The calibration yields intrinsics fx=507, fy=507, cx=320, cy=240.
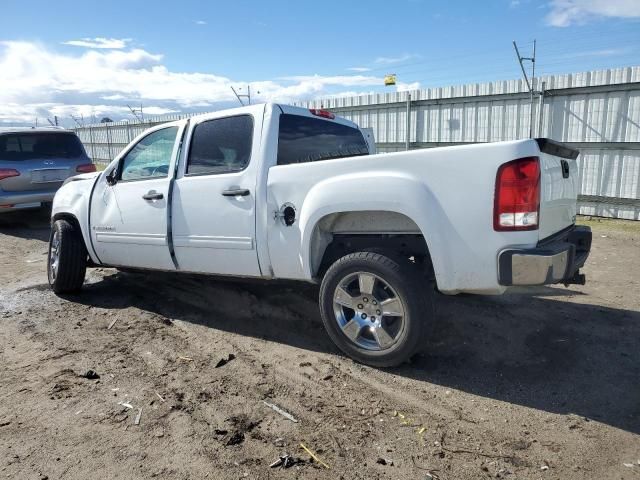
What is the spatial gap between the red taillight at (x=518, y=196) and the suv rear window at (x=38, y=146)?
8803 millimetres

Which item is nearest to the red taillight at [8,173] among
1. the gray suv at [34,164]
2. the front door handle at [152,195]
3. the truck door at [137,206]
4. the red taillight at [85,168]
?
the gray suv at [34,164]

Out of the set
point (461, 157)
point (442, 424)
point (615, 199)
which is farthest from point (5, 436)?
point (615, 199)

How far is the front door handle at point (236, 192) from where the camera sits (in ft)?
12.9

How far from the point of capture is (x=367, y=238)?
3730 millimetres

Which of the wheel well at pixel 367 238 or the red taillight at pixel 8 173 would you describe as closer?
the wheel well at pixel 367 238

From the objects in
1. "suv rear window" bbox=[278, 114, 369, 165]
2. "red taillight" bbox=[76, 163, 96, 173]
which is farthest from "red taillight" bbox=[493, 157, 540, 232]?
"red taillight" bbox=[76, 163, 96, 173]

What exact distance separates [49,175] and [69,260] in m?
4.70

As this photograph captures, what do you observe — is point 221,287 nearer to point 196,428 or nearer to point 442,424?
point 196,428

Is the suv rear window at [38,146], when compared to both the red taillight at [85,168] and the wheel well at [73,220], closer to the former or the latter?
the red taillight at [85,168]

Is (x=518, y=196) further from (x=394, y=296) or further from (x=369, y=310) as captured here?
(x=369, y=310)

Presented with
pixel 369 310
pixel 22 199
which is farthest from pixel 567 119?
pixel 22 199

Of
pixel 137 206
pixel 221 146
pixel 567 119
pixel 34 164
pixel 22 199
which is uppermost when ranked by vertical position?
pixel 567 119

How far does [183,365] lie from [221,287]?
74.4 inches

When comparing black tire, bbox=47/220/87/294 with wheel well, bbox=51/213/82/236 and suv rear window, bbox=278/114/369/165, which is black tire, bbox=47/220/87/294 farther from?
suv rear window, bbox=278/114/369/165
